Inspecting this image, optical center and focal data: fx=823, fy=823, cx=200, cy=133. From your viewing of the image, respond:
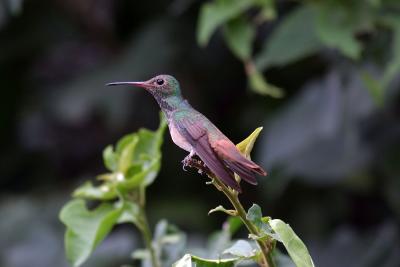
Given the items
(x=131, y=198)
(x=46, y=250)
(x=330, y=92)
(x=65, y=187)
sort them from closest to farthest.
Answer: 1. (x=131, y=198)
2. (x=330, y=92)
3. (x=46, y=250)
4. (x=65, y=187)

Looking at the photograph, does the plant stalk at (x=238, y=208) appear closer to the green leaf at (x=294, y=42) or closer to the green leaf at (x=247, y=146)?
the green leaf at (x=247, y=146)

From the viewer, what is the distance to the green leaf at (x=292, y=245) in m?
1.11

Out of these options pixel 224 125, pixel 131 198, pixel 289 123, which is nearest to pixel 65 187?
pixel 224 125

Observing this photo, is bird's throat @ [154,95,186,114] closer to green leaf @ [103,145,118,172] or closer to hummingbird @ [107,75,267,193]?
hummingbird @ [107,75,267,193]

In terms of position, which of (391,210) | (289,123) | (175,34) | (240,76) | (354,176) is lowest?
(391,210)

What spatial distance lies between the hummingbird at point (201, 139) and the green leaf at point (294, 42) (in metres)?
1.16

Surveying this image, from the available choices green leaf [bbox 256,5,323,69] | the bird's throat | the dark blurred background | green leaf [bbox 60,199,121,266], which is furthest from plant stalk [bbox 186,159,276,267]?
the dark blurred background

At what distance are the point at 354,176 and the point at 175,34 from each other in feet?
3.24

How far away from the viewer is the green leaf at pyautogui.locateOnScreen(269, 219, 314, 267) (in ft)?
3.63

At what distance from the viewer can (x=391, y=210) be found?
339cm

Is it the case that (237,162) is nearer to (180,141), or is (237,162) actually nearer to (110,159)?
(180,141)

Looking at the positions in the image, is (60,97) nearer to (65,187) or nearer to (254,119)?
(65,187)

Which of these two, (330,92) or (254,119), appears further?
(254,119)

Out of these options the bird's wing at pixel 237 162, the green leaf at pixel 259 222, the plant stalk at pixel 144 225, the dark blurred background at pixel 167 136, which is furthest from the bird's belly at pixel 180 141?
the dark blurred background at pixel 167 136
